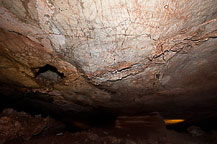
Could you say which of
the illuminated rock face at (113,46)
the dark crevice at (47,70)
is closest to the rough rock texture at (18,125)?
the illuminated rock face at (113,46)

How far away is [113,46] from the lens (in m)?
1.60

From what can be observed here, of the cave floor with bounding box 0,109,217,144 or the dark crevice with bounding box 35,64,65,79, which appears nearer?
the dark crevice with bounding box 35,64,65,79

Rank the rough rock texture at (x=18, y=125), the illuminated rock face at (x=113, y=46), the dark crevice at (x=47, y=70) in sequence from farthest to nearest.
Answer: the rough rock texture at (x=18, y=125) < the dark crevice at (x=47, y=70) < the illuminated rock face at (x=113, y=46)

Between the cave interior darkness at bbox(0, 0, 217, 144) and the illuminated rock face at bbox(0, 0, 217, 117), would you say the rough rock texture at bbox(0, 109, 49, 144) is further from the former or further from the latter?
the illuminated rock face at bbox(0, 0, 217, 117)

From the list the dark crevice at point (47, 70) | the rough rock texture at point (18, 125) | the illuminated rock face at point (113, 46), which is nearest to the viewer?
the illuminated rock face at point (113, 46)

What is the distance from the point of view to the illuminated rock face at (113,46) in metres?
1.25

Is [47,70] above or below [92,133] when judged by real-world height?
above

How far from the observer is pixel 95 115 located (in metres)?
3.79

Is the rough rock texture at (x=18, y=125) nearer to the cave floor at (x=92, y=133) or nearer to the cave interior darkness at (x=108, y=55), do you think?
the cave floor at (x=92, y=133)

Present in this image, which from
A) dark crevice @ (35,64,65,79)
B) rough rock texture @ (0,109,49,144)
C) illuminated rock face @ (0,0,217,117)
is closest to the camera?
illuminated rock face @ (0,0,217,117)

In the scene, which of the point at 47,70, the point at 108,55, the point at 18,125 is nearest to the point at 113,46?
the point at 108,55

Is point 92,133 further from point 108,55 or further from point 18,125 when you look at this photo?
point 108,55

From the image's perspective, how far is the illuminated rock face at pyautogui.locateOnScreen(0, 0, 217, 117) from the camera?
49.2 inches

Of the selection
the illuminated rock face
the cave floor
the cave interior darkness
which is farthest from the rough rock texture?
the illuminated rock face
